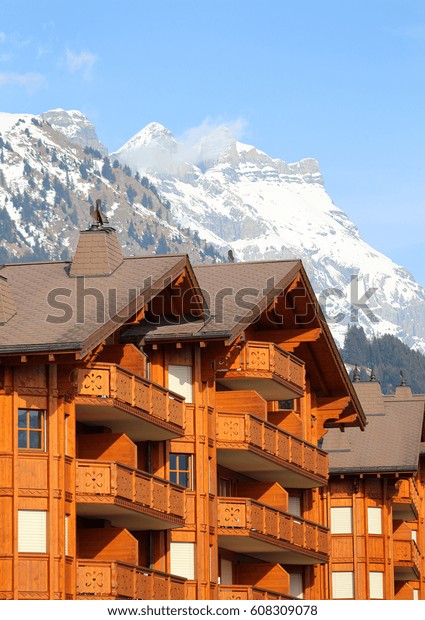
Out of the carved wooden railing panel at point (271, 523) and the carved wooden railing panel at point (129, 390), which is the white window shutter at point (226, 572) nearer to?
the carved wooden railing panel at point (271, 523)

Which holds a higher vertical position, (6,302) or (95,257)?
(95,257)

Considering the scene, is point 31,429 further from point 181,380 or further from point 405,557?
point 405,557

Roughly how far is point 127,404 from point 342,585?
31.3 m

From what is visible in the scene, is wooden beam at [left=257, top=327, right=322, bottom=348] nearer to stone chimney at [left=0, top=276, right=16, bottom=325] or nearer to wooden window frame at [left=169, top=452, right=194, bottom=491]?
wooden window frame at [left=169, top=452, right=194, bottom=491]

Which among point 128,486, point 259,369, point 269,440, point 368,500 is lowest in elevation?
point 128,486

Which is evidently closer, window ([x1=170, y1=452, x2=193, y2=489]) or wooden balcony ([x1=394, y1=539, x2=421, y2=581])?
window ([x1=170, y1=452, x2=193, y2=489])

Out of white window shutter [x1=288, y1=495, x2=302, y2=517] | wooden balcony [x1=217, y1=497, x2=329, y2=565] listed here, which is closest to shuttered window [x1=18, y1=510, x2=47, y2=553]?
wooden balcony [x1=217, y1=497, x2=329, y2=565]

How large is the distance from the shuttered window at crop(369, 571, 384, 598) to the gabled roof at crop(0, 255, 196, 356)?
2942cm

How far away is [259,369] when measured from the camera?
60.2 meters

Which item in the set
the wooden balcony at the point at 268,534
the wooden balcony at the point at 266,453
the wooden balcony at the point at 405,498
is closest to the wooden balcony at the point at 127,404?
the wooden balcony at the point at 266,453

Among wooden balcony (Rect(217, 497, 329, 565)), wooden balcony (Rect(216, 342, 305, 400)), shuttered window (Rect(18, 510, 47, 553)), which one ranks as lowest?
shuttered window (Rect(18, 510, 47, 553))

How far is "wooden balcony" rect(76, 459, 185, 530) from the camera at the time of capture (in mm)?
46812

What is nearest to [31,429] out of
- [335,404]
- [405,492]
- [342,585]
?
[335,404]

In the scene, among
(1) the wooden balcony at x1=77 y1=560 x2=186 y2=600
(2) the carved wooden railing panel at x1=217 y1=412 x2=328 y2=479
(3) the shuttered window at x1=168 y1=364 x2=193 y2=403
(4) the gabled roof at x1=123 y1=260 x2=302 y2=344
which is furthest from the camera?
(2) the carved wooden railing panel at x1=217 y1=412 x2=328 y2=479
